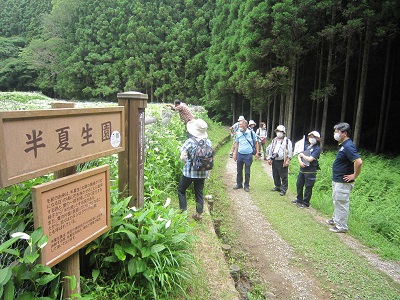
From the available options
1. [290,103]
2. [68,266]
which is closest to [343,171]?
[68,266]

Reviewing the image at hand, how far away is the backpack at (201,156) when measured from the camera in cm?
389

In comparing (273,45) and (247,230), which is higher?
(273,45)

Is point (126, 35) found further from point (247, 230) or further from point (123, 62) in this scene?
point (247, 230)

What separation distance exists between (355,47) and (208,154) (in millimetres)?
13650

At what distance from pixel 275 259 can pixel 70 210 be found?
122 inches

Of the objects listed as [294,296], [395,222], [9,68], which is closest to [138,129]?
[294,296]

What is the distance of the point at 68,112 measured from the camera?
171 cm

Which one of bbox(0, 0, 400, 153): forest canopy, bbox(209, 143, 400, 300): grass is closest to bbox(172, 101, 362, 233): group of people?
bbox(209, 143, 400, 300): grass

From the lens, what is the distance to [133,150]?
8.43ft

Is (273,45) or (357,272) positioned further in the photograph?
(273,45)

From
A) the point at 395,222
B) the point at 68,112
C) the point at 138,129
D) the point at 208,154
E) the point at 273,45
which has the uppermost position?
the point at 273,45

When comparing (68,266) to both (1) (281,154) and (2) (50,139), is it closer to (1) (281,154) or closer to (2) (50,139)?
(2) (50,139)

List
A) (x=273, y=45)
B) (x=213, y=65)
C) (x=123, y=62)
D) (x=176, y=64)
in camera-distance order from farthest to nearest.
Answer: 1. (x=123, y=62)
2. (x=176, y=64)
3. (x=213, y=65)
4. (x=273, y=45)

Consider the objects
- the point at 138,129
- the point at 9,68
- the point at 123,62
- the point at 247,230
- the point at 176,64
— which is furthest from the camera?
the point at 9,68
